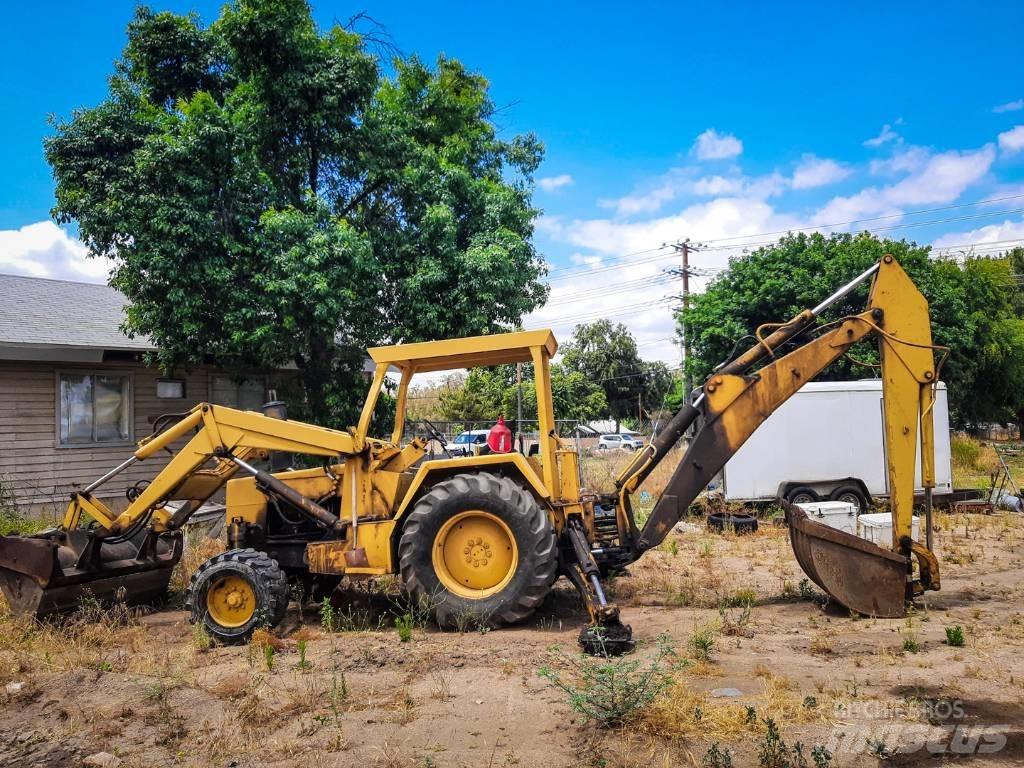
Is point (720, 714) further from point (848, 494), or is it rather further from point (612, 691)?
point (848, 494)

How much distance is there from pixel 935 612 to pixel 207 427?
6.99 metres

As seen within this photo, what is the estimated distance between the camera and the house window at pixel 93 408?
1290 centimetres

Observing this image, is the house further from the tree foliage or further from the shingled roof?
the tree foliage

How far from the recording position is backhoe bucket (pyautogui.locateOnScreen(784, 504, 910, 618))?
6727mm

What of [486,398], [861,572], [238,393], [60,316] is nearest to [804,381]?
[861,572]

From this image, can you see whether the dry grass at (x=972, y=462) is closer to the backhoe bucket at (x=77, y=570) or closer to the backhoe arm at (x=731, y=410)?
the backhoe arm at (x=731, y=410)

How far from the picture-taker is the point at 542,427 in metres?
7.00

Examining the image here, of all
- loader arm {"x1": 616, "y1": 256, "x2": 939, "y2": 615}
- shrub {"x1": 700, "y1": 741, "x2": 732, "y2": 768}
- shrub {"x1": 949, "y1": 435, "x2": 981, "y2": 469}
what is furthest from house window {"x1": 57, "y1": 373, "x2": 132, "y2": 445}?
shrub {"x1": 949, "y1": 435, "x2": 981, "y2": 469}

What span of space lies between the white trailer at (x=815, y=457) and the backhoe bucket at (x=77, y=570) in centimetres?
996

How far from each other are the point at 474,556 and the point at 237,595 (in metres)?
2.16

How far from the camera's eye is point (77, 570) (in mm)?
7332

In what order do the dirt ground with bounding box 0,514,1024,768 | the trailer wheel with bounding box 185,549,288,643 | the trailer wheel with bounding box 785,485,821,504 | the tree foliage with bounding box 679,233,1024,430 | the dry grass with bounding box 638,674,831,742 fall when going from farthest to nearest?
the tree foliage with bounding box 679,233,1024,430 → the trailer wheel with bounding box 785,485,821,504 → the trailer wheel with bounding box 185,549,288,643 → the dry grass with bounding box 638,674,831,742 → the dirt ground with bounding box 0,514,1024,768

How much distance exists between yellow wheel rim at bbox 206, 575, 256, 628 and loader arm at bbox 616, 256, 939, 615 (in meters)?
3.58

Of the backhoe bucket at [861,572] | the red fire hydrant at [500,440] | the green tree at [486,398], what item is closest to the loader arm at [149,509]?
the red fire hydrant at [500,440]
